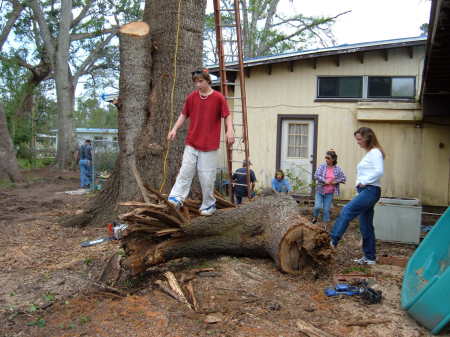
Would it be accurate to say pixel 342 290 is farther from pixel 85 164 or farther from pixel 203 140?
pixel 85 164

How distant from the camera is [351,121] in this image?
11.6m

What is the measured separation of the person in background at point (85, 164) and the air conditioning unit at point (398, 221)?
403 inches

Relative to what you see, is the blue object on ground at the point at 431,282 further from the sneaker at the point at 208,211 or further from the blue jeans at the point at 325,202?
the blue jeans at the point at 325,202

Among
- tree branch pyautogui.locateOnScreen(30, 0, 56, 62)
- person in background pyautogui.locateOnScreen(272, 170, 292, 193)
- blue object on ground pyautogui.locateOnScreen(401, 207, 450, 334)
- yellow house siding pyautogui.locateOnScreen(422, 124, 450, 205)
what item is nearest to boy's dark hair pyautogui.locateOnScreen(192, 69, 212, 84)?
blue object on ground pyautogui.locateOnScreen(401, 207, 450, 334)

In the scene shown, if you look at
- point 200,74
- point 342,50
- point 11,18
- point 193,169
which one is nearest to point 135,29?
point 200,74

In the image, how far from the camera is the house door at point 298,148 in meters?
12.0

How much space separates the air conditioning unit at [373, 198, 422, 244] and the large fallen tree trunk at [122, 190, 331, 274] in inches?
109

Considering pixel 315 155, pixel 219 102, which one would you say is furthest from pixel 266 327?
pixel 315 155

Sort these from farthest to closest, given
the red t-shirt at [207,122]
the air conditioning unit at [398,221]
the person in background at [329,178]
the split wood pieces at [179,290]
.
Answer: the person in background at [329,178] < the air conditioning unit at [398,221] < the red t-shirt at [207,122] < the split wood pieces at [179,290]

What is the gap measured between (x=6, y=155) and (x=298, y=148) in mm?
10729

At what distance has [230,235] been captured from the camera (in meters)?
4.97

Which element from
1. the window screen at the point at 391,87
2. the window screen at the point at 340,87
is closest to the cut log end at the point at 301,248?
the window screen at the point at 340,87

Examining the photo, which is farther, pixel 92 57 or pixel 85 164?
pixel 92 57

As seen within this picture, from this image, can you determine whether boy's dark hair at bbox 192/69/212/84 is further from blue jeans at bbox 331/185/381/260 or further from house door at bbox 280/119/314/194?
house door at bbox 280/119/314/194
